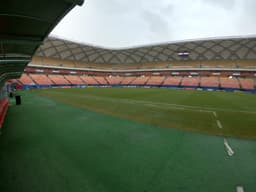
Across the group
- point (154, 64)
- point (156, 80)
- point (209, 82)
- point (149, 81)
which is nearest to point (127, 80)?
point (149, 81)

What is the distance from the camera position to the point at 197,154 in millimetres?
4992

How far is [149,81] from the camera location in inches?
2539

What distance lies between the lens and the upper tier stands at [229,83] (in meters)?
47.5

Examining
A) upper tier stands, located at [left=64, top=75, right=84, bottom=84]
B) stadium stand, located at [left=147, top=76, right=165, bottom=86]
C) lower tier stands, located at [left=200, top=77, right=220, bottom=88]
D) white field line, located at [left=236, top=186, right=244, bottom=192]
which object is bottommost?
white field line, located at [left=236, top=186, right=244, bottom=192]

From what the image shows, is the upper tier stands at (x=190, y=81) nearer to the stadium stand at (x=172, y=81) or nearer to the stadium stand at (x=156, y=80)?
the stadium stand at (x=172, y=81)

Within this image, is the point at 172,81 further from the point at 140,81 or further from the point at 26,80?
the point at 26,80

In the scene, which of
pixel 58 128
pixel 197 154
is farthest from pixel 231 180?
pixel 58 128

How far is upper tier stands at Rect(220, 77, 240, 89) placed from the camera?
156 feet

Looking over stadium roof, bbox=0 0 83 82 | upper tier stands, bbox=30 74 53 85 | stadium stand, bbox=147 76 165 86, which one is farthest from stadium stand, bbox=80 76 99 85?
stadium roof, bbox=0 0 83 82

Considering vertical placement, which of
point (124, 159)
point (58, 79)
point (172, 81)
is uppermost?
point (58, 79)

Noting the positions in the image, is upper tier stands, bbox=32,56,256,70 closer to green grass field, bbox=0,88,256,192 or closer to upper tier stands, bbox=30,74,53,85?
upper tier stands, bbox=30,74,53,85

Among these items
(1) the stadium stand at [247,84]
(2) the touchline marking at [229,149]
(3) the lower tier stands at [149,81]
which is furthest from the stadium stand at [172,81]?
(2) the touchline marking at [229,149]

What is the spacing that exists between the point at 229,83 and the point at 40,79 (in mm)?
66940

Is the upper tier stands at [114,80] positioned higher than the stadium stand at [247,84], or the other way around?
the upper tier stands at [114,80]
